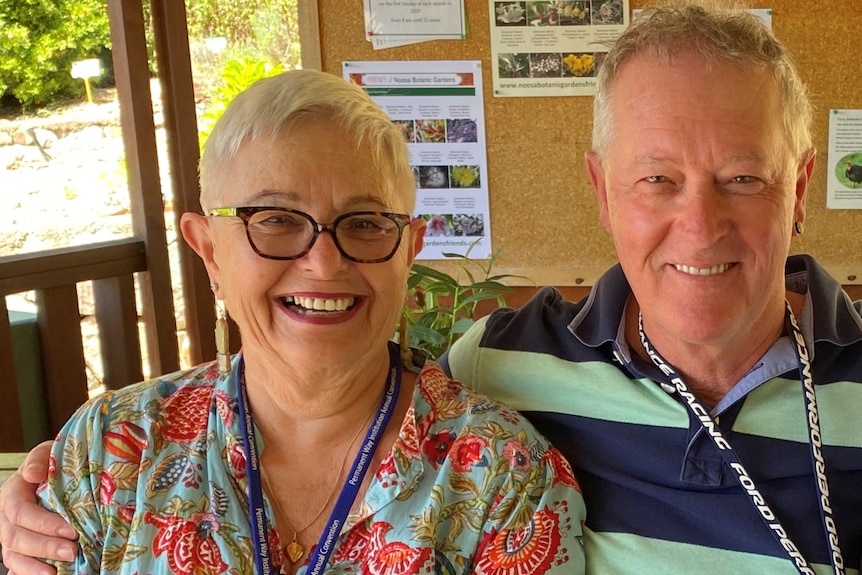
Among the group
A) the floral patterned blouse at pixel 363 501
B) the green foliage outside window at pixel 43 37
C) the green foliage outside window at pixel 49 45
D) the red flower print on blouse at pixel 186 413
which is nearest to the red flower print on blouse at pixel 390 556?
the floral patterned blouse at pixel 363 501

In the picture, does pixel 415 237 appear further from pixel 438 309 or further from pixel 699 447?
pixel 438 309

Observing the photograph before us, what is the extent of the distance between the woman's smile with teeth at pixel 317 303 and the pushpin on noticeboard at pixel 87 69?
284 cm

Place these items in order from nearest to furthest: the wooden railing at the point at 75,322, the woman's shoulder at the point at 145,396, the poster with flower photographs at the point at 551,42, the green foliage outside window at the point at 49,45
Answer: the woman's shoulder at the point at 145,396
the poster with flower photographs at the point at 551,42
the wooden railing at the point at 75,322
the green foliage outside window at the point at 49,45

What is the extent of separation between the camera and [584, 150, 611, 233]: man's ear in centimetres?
140

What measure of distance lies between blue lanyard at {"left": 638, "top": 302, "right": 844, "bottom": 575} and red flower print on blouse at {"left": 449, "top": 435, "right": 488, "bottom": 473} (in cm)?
33

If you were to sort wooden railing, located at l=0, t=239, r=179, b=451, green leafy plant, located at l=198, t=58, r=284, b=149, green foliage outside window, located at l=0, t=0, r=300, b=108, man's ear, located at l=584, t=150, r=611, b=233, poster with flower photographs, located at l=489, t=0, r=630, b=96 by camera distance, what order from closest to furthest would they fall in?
1. man's ear, located at l=584, t=150, r=611, b=233
2. poster with flower photographs, located at l=489, t=0, r=630, b=96
3. wooden railing, located at l=0, t=239, r=179, b=451
4. green leafy plant, located at l=198, t=58, r=284, b=149
5. green foliage outside window, located at l=0, t=0, r=300, b=108

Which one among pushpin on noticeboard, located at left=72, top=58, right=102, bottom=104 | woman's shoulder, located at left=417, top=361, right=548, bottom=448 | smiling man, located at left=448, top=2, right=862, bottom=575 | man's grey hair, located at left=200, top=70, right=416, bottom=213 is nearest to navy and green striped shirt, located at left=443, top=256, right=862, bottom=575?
smiling man, located at left=448, top=2, right=862, bottom=575

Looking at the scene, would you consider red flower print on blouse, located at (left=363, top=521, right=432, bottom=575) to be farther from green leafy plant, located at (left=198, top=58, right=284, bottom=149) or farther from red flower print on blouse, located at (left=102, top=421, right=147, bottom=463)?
green leafy plant, located at (left=198, top=58, right=284, bottom=149)

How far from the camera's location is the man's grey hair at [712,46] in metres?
1.24

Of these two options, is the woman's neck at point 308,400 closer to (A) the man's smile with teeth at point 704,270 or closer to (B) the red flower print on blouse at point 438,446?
(B) the red flower print on blouse at point 438,446

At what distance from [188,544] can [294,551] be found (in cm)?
16

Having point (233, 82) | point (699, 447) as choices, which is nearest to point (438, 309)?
point (699, 447)

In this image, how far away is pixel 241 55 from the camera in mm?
4109

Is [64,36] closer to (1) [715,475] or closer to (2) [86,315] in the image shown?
(2) [86,315]
